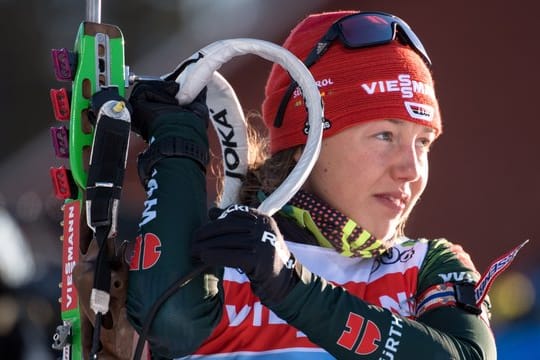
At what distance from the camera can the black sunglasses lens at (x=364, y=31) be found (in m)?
2.90

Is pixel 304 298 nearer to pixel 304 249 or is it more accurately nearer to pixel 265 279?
pixel 265 279

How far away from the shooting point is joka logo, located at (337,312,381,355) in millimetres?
2282

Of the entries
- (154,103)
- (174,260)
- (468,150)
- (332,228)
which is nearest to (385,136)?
(332,228)

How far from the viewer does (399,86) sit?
2850 millimetres

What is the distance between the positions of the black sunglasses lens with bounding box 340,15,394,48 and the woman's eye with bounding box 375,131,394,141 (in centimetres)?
26

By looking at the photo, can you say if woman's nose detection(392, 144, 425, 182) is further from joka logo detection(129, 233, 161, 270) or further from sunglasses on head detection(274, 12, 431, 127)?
joka logo detection(129, 233, 161, 270)

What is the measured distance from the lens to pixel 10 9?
49.8 ft

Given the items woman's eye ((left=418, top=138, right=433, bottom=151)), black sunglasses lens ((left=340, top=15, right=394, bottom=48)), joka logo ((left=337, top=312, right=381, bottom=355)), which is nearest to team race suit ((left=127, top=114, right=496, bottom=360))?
joka logo ((left=337, top=312, right=381, bottom=355))

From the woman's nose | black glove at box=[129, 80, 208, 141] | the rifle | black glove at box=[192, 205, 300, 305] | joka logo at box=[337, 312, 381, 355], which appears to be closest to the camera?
black glove at box=[192, 205, 300, 305]

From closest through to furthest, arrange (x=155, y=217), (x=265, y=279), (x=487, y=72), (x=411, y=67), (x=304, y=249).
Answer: (x=265, y=279) < (x=155, y=217) < (x=304, y=249) < (x=411, y=67) < (x=487, y=72)

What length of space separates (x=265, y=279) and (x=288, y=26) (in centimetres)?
574

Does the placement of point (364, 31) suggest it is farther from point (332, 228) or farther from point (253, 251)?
point (253, 251)

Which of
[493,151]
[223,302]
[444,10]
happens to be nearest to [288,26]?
[444,10]

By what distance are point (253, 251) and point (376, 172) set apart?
2.27 ft
